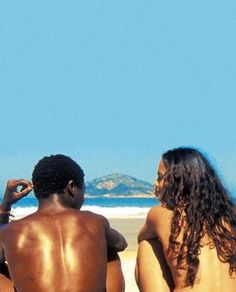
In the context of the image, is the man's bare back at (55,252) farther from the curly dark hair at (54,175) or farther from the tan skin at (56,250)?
the curly dark hair at (54,175)

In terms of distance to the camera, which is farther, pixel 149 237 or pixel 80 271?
pixel 149 237

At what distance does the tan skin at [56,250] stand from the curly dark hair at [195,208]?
37 cm

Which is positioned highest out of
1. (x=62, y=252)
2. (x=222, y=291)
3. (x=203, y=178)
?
(x=203, y=178)

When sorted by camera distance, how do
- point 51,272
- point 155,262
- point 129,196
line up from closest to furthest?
1. point 51,272
2. point 155,262
3. point 129,196

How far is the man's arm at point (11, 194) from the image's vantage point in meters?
4.59

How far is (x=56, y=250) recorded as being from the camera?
385cm

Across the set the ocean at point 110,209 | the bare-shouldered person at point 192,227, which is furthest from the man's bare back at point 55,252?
the ocean at point 110,209

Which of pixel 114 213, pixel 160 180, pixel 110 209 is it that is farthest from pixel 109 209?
pixel 160 180

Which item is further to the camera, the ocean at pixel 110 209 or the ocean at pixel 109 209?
the ocean at pixel 109 209

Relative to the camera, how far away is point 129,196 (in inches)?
4023

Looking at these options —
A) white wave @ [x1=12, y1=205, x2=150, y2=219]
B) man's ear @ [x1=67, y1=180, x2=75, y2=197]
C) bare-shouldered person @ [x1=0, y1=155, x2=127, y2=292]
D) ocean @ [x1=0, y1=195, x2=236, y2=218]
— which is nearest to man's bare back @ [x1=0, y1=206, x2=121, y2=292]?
bare-shouldered person @ [x1=0, y1=155, x2=127, y2=292]

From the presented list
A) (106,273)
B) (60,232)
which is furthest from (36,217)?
(106,273)

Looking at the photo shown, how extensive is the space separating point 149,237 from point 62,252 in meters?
0.52

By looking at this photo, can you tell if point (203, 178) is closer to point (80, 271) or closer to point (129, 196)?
point (80, 271)
